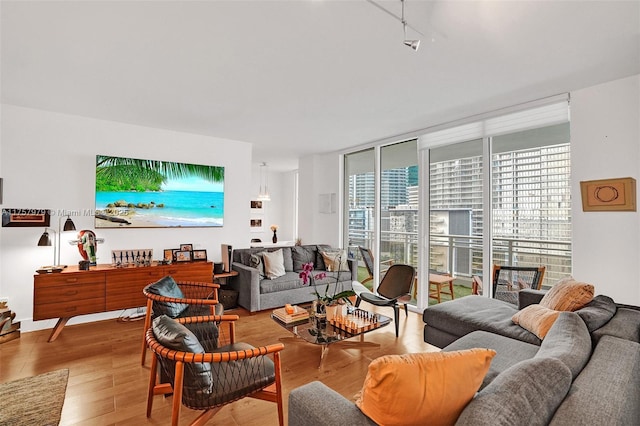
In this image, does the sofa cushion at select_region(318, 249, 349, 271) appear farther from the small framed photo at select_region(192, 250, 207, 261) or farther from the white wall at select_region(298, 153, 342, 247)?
the small framed photo at select_region(192, 250, 207, 261)

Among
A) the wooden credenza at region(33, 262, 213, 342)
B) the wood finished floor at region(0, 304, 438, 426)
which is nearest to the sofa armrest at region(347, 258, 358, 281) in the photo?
the wood finished floor at region(0, 304, 438, 426)

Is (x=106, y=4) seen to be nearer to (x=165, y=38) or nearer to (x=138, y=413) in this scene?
(x=165, y=38)

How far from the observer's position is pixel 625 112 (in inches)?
111

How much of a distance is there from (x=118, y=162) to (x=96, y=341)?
218 centimetres

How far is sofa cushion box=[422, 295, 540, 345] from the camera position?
2436 millimetres

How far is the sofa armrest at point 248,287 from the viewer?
4285mm

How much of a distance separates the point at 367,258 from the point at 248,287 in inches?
86.3

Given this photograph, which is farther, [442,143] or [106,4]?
[442,143]

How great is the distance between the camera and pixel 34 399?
7.54 feet

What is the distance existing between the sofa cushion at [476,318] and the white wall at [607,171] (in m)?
0.88

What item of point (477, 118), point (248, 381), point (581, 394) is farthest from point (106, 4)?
point (477, 118)

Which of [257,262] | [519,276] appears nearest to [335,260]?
[257,262]

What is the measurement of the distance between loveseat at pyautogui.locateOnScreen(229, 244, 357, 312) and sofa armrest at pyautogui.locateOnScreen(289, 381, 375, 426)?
264cm

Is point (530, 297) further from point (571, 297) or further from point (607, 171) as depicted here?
point (607, 171)
